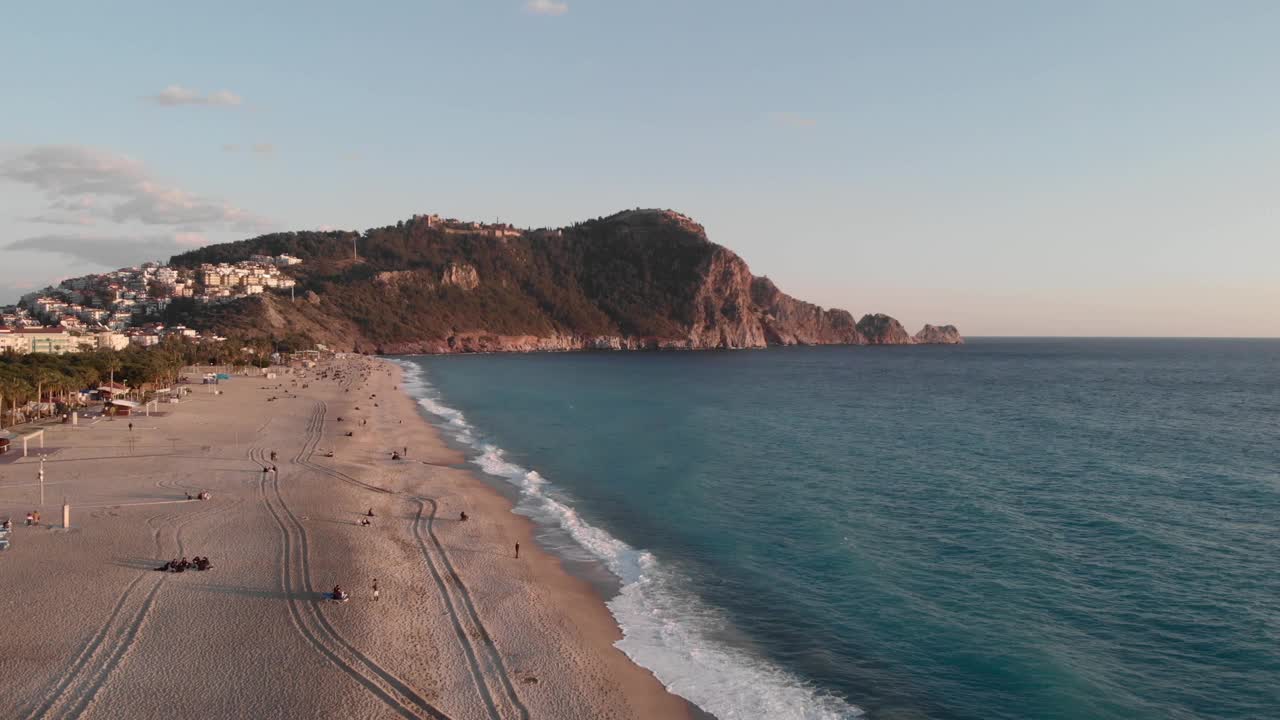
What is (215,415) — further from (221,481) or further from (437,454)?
(221,481)

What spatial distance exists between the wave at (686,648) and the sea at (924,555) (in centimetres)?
8

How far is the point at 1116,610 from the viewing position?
912 inches

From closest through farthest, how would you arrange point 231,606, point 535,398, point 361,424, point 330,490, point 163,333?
point 231,606 → point 330,490 → point 361,424 → point 535,398 → point 163,333

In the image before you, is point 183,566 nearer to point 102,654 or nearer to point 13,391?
point 102,654

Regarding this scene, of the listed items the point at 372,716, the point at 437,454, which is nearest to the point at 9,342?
the point at 437,454

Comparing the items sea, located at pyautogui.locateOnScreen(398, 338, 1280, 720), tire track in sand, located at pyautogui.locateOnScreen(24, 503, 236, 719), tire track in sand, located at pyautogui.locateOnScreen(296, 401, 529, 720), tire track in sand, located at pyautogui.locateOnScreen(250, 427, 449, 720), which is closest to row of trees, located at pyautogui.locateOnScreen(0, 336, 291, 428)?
sea, located at pyautogui.locateOnScreen(398, 338, 1280, 720)

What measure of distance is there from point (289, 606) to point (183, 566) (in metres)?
5.22

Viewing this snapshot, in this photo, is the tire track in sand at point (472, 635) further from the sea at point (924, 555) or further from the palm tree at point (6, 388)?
the palm tree at point (6, 388)

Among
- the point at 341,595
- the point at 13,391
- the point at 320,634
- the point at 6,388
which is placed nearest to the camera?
the point at 320,634

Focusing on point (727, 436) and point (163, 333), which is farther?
point (163, 333)

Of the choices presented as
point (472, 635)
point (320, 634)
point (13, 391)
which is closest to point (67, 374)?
point (13, 391)

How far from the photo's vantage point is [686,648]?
2048 cm

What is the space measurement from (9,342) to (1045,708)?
140 meters

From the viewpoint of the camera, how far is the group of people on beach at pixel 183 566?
78.0 ft
